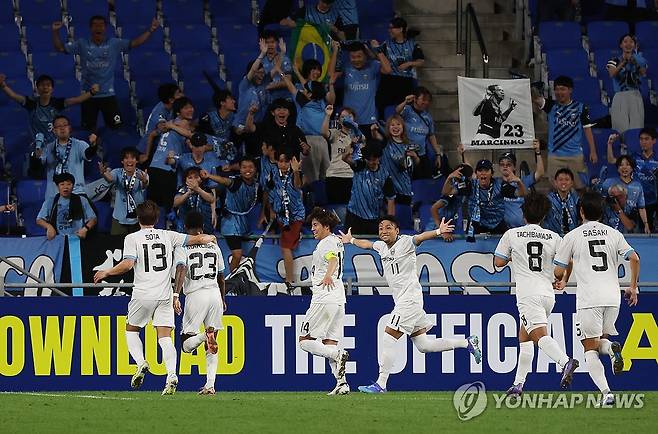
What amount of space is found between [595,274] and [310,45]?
878 centimetres

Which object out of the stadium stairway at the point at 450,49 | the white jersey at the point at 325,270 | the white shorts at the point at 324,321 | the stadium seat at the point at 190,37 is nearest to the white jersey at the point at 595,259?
the white jersey at the point at 325,270

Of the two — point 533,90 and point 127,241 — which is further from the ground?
point 533,90

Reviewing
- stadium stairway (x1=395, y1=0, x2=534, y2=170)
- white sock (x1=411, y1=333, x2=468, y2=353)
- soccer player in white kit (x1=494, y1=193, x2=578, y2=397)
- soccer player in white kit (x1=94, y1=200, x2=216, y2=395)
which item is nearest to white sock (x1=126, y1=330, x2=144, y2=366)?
soccer player in white kit (x1=94, y1=200, x2=216, y2=395)

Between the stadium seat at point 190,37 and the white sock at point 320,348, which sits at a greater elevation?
the stadium seat at point 190,37

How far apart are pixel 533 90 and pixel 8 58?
8.08 meters

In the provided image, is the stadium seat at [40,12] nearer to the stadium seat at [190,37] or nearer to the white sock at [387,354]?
the stadium seat at [190,37]

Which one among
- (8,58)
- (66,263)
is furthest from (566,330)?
(8,58)

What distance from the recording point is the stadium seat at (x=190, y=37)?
2348 centimetres

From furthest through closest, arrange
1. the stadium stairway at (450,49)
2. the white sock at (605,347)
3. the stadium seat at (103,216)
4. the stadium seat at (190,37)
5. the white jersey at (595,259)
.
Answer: the stadium seat at (190,37), the stadium stairway at (450,49), the stadium seat at (103,216), the white jersey at (595,259), the white sock at (605,347)

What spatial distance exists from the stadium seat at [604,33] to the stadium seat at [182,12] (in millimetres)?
6285

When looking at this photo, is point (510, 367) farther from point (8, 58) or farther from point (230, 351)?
point (8, 58)

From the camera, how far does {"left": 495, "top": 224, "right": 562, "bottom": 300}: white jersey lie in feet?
47.9

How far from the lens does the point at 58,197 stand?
18.8m

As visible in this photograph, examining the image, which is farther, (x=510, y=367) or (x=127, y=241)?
(x=510, y=367)
